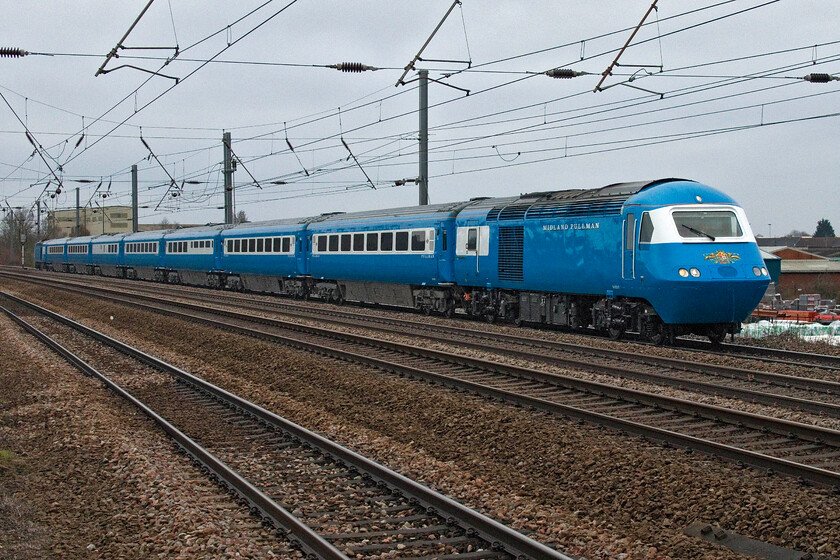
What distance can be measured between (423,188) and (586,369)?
16.1 m

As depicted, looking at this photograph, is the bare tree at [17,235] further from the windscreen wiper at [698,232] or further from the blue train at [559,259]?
the windscreen wiper at [698,232]

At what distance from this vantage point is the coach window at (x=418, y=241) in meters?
25.1

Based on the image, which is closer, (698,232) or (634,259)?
(698,232)

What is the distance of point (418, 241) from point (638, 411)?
50.4 feet

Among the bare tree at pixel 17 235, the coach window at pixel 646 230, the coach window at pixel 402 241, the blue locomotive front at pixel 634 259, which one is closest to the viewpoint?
the blue locomotive front at pixel 634 259

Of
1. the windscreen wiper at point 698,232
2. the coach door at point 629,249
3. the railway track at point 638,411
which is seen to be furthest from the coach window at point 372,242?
the windscreen wiper at point 698,232

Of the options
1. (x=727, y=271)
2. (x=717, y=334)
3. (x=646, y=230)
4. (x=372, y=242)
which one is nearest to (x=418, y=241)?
(x=372, y=242)

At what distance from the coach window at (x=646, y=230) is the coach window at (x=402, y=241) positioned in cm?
1037

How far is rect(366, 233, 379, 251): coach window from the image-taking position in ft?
90.7

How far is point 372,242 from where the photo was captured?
2795cm

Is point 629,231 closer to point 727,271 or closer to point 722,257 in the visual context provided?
point 722,257

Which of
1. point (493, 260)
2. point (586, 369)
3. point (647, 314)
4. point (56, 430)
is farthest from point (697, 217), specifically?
point (56, 430)

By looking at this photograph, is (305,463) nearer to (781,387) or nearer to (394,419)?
(394,419)

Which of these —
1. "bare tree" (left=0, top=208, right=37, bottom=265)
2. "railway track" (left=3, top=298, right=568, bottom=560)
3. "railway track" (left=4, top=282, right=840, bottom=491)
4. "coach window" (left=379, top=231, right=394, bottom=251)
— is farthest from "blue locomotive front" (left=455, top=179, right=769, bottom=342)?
"bare tree" (left=0, top=208, right=37, bottom=265)
